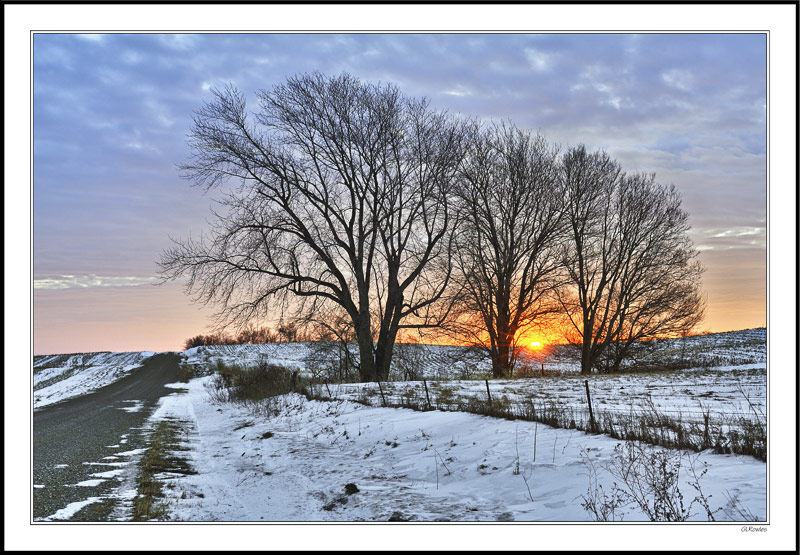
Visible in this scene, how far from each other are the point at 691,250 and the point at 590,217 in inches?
286

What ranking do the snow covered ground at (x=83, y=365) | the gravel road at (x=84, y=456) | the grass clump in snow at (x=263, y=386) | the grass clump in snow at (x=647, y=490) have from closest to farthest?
the grass clump in snow at (x=647, y=490) → the gravel road at (x=84, y=456) → the grass clump in snow at (x=263, y=386) → the snow covered ground at (x=83, y=365)

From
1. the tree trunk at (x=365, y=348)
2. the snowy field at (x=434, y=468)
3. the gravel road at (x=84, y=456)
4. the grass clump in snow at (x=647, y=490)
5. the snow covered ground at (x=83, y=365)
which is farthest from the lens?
the snow covered ground at (x=83, y=365)

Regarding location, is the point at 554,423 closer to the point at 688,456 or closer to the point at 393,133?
the point at 688,456

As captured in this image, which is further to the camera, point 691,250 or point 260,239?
point 691,250

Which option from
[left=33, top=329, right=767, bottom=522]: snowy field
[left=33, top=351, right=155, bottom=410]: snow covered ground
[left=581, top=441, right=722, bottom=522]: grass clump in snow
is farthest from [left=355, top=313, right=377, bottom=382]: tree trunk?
[left=33, top=351, right=155, bottom=410]: snow covered ground

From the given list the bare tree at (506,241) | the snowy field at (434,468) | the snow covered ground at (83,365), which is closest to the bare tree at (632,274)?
the bare tree at (506,241)

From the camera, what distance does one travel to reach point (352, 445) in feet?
33.8

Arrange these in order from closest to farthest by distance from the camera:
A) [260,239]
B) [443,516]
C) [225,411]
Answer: [443,516] → [225,411] → [260,239]

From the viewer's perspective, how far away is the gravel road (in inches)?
252

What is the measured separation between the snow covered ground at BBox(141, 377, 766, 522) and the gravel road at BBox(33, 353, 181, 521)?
99 centimetres

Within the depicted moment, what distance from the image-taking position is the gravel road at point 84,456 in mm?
6410

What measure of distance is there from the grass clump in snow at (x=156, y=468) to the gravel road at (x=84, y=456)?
0.30m

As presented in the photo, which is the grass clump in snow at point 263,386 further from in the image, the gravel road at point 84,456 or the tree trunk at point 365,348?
the gravel road at point 84,456
